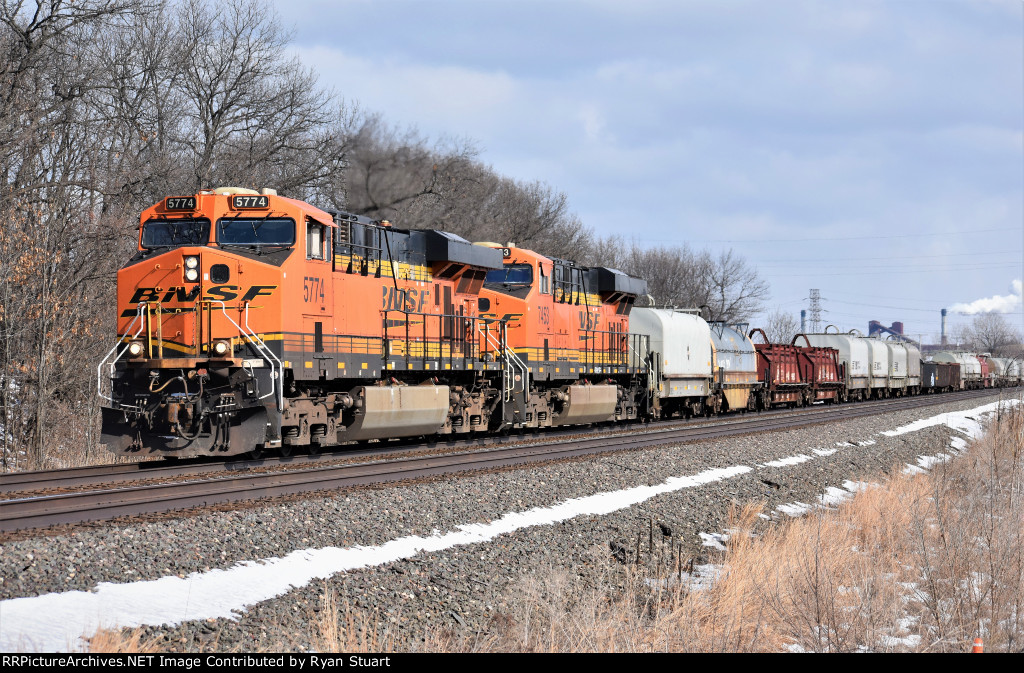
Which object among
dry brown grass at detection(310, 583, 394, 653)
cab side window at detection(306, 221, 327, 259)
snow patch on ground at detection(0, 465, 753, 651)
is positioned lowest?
dry brown grass at detection(310, 583, 394, 653)

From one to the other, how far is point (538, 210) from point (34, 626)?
171 ft

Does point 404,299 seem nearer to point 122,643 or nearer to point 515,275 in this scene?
point 515,275

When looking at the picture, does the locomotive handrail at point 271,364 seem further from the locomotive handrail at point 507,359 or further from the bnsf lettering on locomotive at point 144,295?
the locomotive handrail at point 507,359

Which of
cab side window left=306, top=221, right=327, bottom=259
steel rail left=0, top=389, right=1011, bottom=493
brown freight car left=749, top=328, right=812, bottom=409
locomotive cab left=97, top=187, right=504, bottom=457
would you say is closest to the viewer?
steel rail left=0, top=389, right=1011, bottom=493

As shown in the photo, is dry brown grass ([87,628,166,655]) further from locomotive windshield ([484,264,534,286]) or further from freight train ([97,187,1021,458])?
locomotive windshield ([484,264,534,286])

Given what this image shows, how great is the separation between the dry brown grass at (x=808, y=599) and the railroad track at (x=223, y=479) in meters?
4.42

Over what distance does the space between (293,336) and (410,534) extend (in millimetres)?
5787

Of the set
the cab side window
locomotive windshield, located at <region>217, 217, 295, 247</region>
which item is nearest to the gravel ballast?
the cab side window

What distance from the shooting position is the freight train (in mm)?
13664

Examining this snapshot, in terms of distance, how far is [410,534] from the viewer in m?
9.48

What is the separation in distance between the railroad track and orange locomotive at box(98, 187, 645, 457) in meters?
0.68

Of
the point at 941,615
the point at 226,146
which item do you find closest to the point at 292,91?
the point at 226,146

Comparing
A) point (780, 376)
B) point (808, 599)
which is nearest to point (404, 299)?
point (808, 599)

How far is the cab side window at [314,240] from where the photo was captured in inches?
579
